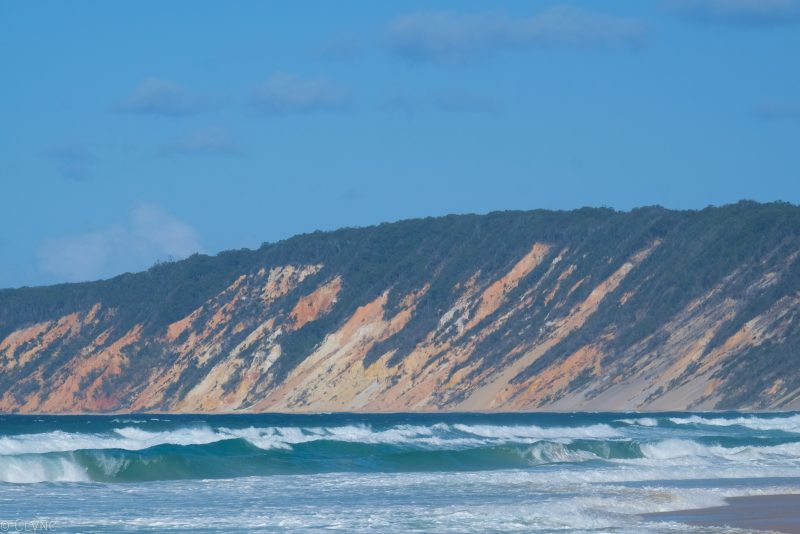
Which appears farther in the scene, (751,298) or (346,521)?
(751,298)

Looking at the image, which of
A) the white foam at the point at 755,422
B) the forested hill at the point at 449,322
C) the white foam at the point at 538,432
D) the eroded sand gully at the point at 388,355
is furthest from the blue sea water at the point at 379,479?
the forested hill at the point at 449,322

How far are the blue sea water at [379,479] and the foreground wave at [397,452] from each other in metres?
0.07

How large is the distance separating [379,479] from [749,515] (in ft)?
33.5

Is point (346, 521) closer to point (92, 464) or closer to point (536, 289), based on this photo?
point (92, 464)

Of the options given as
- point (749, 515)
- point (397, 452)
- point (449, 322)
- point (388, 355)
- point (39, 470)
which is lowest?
point (749, 515)

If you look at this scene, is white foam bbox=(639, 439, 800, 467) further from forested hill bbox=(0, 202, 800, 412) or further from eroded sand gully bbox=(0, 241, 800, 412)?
eroded sand gully bbox=(0, 241, 800, 412)

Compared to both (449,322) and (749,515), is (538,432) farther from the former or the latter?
(449,322)

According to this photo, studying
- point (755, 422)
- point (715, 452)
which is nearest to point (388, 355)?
point (755, 422)

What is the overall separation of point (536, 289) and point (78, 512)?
7271cm

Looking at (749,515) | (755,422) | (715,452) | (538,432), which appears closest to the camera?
(749,515)

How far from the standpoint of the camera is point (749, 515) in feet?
82.8

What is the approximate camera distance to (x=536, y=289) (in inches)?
3782

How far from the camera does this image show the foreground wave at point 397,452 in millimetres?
34500

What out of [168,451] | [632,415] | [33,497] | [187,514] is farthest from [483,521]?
[632,415]
